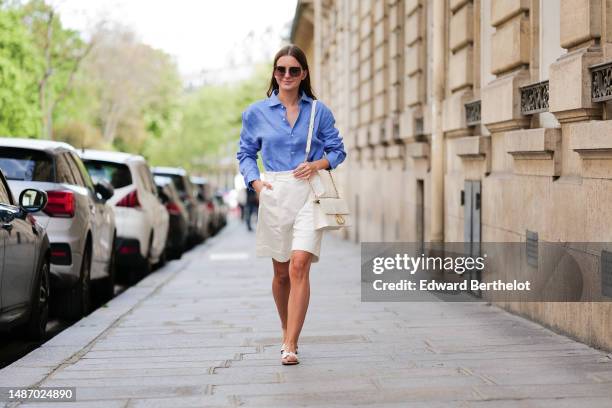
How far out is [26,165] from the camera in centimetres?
1016

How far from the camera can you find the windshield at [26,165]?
1010cm

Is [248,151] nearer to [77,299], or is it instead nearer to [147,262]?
[77,299]

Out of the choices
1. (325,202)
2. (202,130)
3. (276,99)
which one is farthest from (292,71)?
(202,130)

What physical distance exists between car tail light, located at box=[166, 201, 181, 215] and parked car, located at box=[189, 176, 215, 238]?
25.7 ft

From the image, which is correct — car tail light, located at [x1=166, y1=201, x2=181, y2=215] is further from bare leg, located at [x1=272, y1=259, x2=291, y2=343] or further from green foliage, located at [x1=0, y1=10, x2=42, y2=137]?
green foliage, located at [x1=0, y1=10, x2=42, y2=137]

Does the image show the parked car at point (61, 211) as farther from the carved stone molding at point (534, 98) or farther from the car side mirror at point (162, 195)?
the car side mirror at point (162, 195)

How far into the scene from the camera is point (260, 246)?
732 cm

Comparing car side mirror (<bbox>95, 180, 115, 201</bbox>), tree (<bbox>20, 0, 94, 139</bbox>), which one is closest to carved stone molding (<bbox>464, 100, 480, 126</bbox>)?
car side mirror (<bbox>95, 180, 115, 201</bbox>)

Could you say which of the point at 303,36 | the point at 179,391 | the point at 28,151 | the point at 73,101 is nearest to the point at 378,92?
the point at 28,151

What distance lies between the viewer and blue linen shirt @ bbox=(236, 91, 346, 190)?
23.6 feet

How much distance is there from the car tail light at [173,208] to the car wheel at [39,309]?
37.5 feet

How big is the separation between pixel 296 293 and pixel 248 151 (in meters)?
0.94

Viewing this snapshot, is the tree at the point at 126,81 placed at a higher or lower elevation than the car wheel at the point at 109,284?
higher

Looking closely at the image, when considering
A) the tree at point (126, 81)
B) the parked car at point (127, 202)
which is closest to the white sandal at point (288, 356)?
the parked car at point (127, 202)
